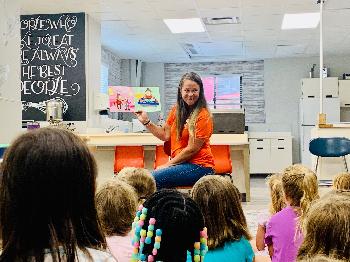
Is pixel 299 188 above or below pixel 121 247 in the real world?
above

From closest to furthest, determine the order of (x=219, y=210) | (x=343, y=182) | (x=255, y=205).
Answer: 1. (x=219, y=210)
2. (x=343, y=182)
3. (x=255, y=205)

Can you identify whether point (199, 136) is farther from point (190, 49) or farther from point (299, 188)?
point (190, 49)

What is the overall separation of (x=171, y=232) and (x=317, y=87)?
954 cm

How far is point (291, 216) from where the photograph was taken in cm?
218

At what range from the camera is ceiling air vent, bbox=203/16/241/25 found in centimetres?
713

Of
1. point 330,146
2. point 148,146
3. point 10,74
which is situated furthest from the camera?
point 330,146

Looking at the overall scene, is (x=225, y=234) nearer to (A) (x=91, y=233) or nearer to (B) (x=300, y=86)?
(A) (x=91, y=233)

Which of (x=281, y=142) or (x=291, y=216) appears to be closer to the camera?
(x=291, y=216)

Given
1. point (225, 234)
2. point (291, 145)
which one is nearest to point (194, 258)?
point (225, 234)

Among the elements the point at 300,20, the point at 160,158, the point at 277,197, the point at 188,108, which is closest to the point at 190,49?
the point at 300,20

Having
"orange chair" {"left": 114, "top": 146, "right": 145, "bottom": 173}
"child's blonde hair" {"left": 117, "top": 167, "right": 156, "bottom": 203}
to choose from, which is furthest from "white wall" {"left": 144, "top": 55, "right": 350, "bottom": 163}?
"child's blonde hair" {"left": 117, "top": 167, "right": 156, "bottom": 203}

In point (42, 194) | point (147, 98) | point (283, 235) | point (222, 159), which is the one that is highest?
point (147, 98)

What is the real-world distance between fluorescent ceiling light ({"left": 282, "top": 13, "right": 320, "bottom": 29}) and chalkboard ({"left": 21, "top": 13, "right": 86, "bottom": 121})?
3.11m

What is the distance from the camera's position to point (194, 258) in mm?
1100
